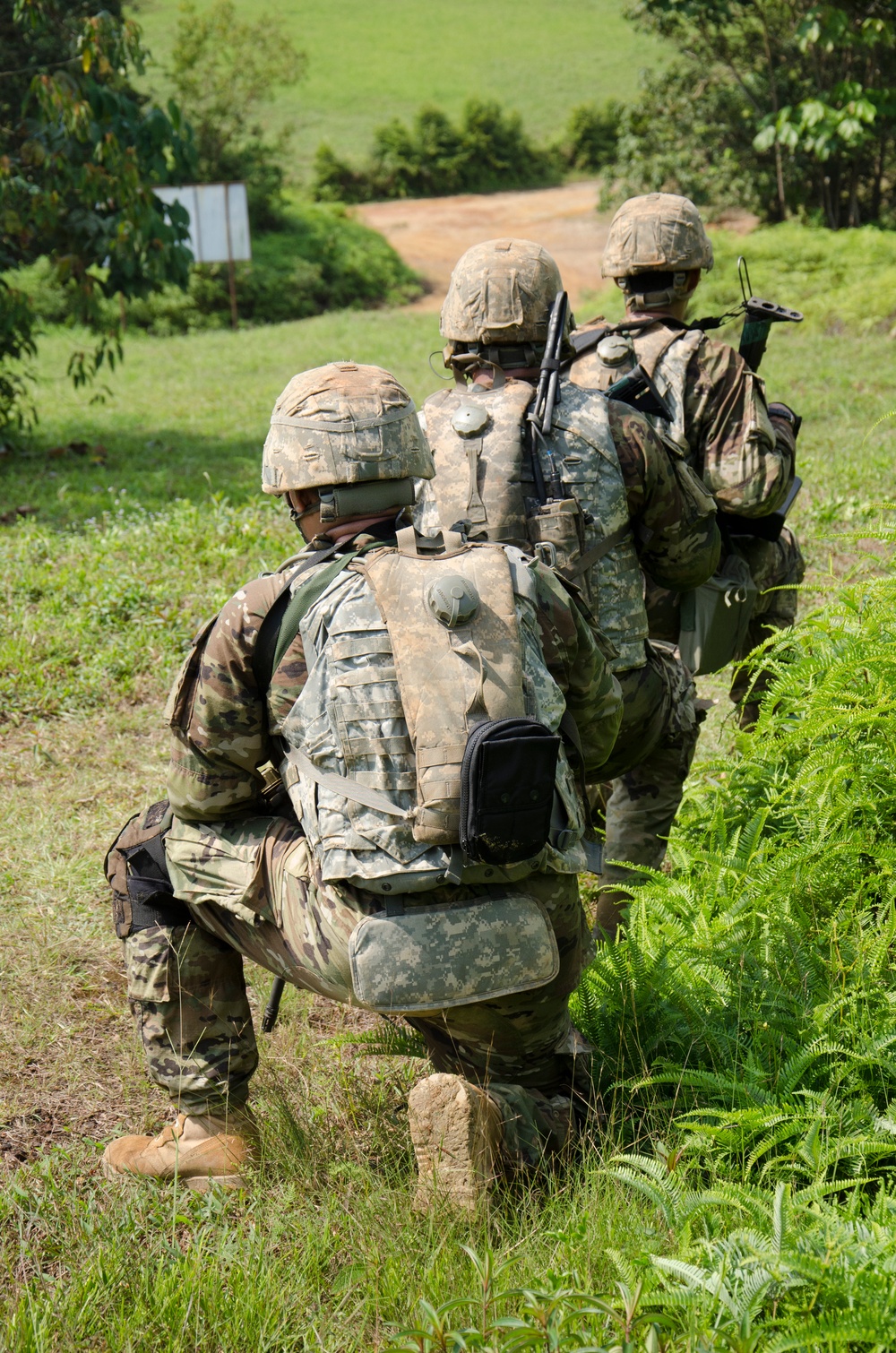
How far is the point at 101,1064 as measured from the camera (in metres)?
3.34

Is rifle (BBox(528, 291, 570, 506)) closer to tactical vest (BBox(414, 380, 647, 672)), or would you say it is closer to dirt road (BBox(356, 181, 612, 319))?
tactical vest (BBox(414, 380, 647, 672))

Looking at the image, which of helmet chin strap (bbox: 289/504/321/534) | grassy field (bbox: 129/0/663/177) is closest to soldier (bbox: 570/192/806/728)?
helmet chin strap (bbox: 289/504/321/534)

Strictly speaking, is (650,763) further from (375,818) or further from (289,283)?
(289,283)

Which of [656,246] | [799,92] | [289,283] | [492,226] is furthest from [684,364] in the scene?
[492,226]

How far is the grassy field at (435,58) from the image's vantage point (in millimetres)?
44094

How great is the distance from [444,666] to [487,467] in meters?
1.20

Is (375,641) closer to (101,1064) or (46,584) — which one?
(101,1064)

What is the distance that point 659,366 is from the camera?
13.6ft

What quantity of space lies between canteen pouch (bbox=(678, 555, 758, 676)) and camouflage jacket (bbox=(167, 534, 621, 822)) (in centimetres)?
170

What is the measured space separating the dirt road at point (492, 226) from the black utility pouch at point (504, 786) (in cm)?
2103

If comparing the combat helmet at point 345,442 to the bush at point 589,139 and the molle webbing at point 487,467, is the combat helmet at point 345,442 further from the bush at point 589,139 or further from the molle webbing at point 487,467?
the bush at point 589,139

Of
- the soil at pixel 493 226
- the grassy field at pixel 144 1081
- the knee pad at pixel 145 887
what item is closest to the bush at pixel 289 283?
the soil at pixel 493 226

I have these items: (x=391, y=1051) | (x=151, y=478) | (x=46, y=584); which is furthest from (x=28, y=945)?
(x=151, y=478)

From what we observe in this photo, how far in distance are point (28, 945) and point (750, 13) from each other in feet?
62.4
